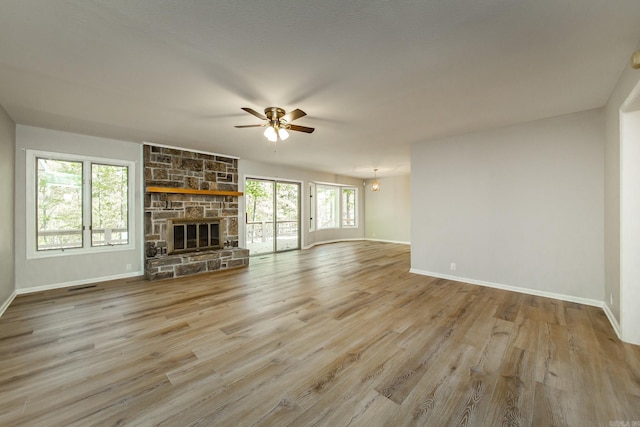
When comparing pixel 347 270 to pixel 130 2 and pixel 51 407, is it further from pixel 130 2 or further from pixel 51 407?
pixel 130 2

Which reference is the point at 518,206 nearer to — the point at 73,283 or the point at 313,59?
the point at 313,59

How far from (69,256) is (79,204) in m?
0.91

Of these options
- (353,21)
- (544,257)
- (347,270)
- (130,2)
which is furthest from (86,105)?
(544,257)

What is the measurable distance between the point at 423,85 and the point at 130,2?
2527 millimetres

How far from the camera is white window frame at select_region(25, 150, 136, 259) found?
4004 millimetres

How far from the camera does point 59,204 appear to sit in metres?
4.31

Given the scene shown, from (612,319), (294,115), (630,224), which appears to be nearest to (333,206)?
(294,115)

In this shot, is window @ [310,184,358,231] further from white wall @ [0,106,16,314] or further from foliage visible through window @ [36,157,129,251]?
white wall @ [0,106,16,314]

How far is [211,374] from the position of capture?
2.00 metres

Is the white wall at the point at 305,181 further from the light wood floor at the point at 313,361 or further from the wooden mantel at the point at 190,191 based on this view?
the light wood floor at the point at 313,361

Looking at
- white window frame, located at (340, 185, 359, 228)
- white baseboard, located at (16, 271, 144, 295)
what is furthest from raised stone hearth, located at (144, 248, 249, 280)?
white window frame, located at (340, 185, 359, 228)

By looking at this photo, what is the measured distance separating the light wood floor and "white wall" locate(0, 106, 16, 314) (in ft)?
1.09

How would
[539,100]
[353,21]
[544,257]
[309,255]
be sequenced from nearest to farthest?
[353,21] → [539,100] → [544,257] → [309,255]

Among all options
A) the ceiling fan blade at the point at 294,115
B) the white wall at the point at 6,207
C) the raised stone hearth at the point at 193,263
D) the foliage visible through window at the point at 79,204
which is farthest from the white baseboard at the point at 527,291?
the white wall at the point at 6,207
